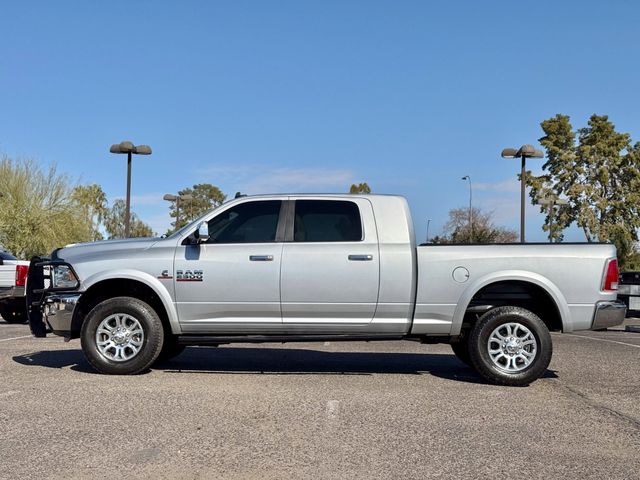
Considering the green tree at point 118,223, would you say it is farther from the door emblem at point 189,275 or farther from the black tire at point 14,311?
the door emblem at point 189,275

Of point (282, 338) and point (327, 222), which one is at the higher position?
point (327, 222)

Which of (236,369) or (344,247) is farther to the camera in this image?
(236,369)

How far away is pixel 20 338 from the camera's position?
431 inches

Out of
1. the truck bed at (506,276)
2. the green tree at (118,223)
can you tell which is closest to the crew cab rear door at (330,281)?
the truck bed at (506,276)

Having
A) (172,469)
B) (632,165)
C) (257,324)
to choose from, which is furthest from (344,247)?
(632,165)

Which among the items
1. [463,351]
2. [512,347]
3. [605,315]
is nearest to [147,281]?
[463,351]

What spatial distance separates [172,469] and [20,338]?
8092 millimetres

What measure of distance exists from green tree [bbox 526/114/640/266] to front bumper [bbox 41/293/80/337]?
37.6 metres

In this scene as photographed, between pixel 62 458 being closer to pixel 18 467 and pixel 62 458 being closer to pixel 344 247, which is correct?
pixel 18 467

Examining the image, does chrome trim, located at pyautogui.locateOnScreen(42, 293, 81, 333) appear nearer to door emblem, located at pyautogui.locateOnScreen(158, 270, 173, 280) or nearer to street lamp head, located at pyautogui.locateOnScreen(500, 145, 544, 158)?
door emblem, located at pyautogui.locateOnScreen(158, 270, 173, 280)

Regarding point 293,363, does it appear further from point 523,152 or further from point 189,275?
point 523,152

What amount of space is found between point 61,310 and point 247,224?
88.7 inches

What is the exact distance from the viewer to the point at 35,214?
39500 millimetres

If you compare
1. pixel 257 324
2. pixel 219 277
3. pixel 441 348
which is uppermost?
pixel 219 277
